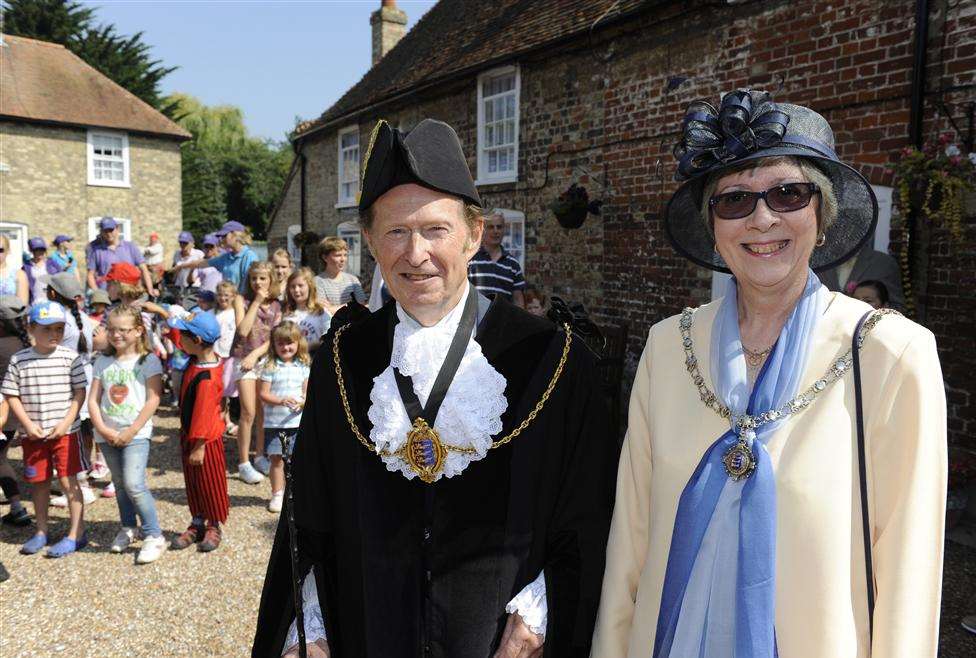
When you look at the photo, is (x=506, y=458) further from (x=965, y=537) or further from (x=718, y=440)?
(x=965, y=537)

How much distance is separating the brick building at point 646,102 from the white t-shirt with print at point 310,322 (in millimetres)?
3159

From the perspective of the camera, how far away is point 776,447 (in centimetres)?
157

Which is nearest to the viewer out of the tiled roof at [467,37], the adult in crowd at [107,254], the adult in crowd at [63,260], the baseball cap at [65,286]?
the baseball cap at [65,286]

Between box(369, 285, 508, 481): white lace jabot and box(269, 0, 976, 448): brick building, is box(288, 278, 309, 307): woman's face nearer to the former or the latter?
box(269, 0, 976, 448): brick building

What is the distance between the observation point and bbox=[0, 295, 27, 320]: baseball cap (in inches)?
222

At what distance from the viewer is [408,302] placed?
1979 millimetres

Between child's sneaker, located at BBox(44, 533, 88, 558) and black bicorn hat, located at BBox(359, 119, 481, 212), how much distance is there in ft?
13.5

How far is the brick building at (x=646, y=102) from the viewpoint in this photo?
525cm

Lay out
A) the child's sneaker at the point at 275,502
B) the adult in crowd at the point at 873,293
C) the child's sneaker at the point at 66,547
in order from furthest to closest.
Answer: the child's sneaker at the point at 275,502 → the child's sneaker at the point at 66,547 → the adult in crowd at the point at 873,293

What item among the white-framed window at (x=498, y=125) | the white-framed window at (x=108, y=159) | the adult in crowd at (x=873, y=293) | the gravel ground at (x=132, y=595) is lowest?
the gravel ground at (x=132, y=595)

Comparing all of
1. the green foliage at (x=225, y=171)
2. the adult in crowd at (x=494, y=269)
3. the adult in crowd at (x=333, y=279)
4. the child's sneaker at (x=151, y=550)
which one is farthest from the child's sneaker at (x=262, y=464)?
the green foliage at (x=225, y=171)

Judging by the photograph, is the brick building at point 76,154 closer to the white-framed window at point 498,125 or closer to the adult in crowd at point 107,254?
the adult in crowd at point 107,254

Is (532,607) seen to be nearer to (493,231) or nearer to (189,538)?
(189,538)

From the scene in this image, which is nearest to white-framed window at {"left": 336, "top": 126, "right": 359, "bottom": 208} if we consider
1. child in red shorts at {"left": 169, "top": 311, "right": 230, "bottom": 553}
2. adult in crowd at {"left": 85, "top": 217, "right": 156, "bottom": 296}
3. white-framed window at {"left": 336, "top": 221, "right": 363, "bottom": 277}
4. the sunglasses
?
white-framed window at {"left": 336, "top": 221, "right": 363, "bottom": 277}
